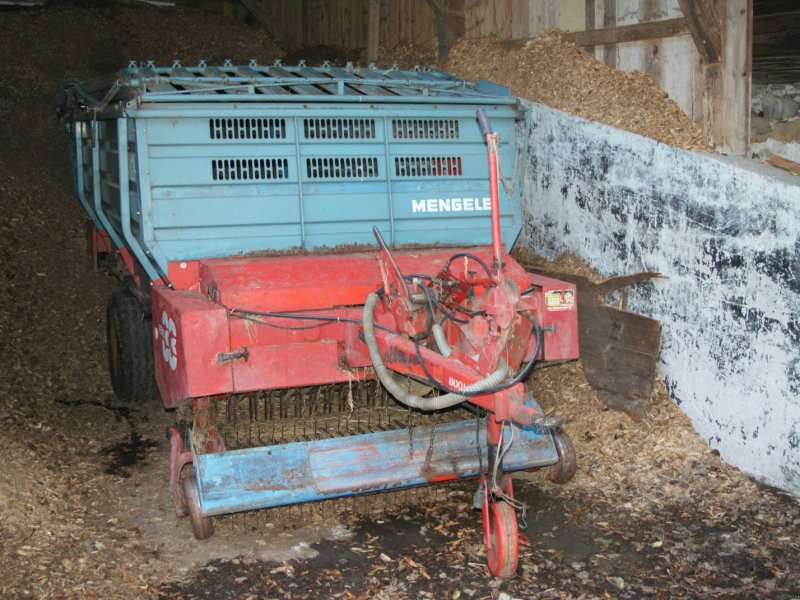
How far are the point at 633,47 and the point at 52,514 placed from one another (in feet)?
17.3

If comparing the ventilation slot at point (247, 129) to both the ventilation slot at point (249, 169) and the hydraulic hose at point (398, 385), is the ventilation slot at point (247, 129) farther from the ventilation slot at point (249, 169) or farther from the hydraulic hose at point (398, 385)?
the hydraulic hose at point (398, 385)

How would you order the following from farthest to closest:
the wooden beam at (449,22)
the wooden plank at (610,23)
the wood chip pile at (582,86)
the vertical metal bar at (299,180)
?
the wooden beam at (449,22) < the wooden plank at (610,23) < the wood chip pile at (582,86) < the vertical metal bar at (299,180)

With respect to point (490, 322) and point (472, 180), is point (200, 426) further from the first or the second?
point (472, 180)

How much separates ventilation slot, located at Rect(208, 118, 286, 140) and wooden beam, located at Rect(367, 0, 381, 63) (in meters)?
5.26

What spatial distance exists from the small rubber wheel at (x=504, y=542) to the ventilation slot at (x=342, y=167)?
8.08 ft

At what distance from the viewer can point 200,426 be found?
5340 millimetres

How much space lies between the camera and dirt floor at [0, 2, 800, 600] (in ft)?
15.3

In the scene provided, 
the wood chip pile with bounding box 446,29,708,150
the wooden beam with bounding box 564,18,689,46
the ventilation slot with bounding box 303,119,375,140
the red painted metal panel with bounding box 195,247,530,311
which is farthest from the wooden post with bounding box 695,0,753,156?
the ventilation slot with bounding box 303,119,375,140

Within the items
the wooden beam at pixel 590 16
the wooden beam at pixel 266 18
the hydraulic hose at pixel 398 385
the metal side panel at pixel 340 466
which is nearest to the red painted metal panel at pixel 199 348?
the metal side panel at pixel 340 466

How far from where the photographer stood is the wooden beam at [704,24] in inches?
244

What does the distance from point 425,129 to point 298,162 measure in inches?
36.7

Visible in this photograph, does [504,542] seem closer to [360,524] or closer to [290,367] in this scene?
[360,524]

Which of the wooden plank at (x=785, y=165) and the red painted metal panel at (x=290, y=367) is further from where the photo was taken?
the wooden plank at (x=785, y=165)

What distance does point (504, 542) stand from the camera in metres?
4.51
